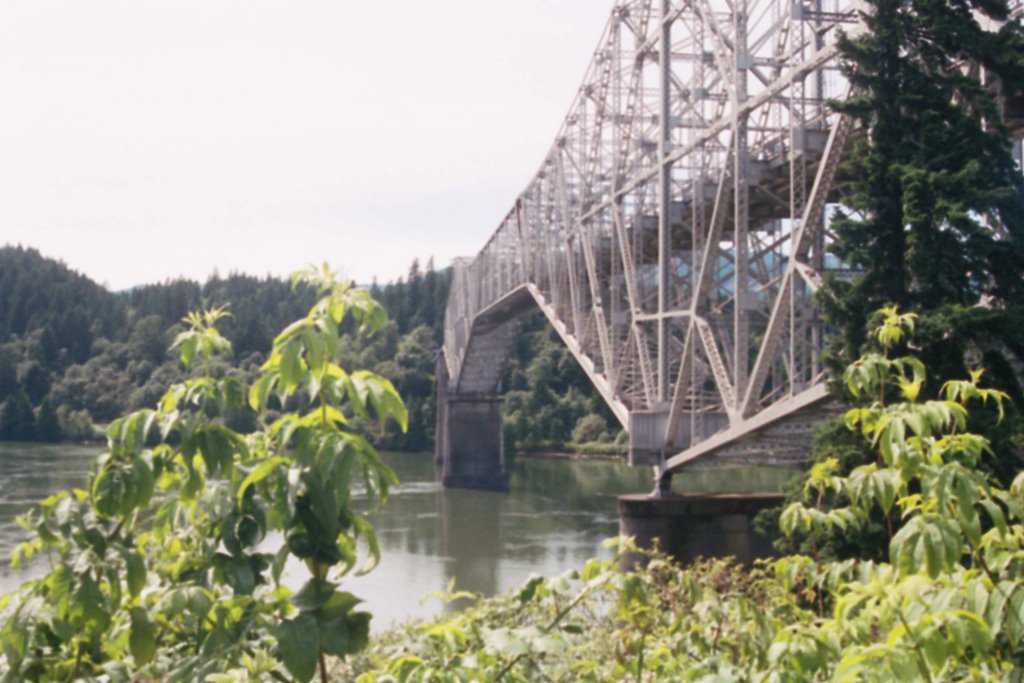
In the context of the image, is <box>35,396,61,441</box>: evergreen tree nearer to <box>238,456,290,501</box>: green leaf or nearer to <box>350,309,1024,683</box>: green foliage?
<box>350,309,1024,683</box>: green foliage

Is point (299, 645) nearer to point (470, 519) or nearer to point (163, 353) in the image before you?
point (470, 519)

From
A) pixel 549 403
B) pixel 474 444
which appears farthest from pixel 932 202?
pixel 549 403

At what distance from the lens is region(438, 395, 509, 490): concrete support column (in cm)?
4781

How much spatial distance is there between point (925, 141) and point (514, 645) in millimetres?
12028

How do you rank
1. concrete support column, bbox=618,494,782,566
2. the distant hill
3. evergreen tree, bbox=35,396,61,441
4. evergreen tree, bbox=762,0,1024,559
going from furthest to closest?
the distant hill, evergreen tree, bbox=35,396,61,441, concrete support column, bbox=618,494,782,566, evergreen tree, bbox=762,0,1024,559

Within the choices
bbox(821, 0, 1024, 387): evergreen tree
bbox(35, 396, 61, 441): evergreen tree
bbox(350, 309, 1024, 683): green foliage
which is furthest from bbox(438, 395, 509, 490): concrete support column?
bbox(350, 309, 1024, 683): green foliage

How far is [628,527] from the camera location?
21.7 meters

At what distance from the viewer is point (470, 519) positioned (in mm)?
36469

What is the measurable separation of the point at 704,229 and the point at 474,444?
28.7 meters

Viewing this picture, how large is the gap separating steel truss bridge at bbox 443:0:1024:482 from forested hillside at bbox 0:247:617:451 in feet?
82.6

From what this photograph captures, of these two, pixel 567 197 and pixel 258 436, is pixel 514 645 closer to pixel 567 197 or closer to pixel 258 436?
pixel 258 436

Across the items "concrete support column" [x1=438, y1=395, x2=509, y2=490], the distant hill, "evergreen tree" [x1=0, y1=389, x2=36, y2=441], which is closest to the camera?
"concrete support column" [x1=438, y1=395, x2=509, y2=490]

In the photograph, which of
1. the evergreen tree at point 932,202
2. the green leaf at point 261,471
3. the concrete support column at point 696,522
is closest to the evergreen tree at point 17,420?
the concrete support column at point 696,522

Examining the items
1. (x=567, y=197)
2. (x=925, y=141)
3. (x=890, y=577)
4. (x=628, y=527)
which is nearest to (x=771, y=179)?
(x=925, y=141)
